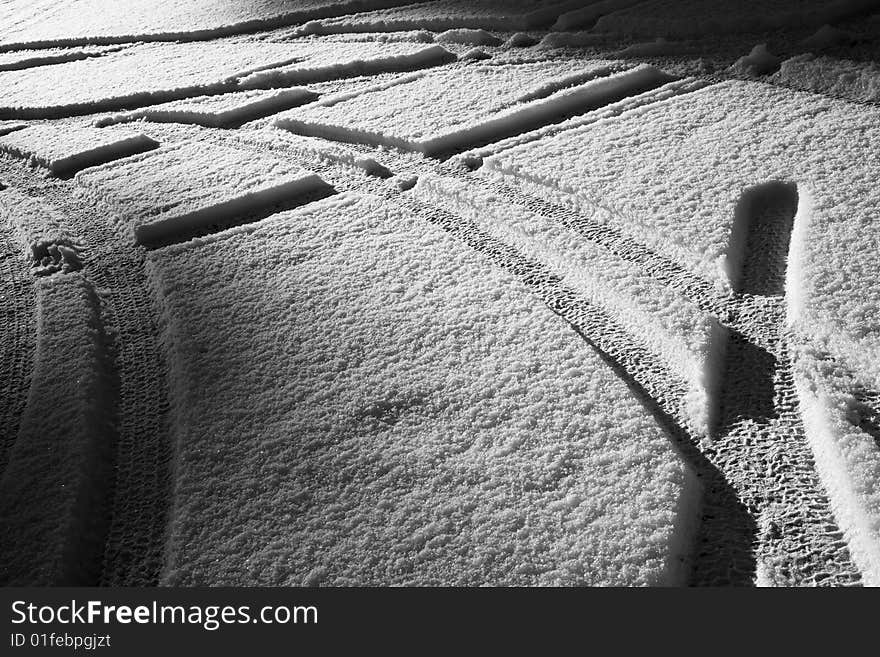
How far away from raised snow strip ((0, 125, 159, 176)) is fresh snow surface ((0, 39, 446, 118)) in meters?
0.19

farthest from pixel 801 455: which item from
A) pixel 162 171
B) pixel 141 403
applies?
pixel 162 171

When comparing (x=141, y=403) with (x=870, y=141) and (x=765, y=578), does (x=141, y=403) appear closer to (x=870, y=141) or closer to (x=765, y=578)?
(x=765, y=578)

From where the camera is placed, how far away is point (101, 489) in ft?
3.16

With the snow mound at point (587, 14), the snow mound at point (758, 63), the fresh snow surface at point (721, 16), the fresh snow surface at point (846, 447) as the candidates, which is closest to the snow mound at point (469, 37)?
the snow mound at point (587, 14)

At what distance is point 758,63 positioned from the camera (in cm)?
178

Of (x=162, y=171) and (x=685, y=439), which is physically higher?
(x=162, y=171)

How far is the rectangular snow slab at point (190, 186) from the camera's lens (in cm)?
148

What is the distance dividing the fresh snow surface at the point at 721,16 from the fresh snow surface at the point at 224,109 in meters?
0.84

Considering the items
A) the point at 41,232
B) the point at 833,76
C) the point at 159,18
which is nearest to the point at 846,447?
the point at 833,76

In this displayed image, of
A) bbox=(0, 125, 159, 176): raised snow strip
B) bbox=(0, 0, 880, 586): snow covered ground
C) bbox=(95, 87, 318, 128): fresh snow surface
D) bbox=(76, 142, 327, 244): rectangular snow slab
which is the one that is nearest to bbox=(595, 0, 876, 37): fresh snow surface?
bbox=(0, 0, 880, 586): snow covered ground

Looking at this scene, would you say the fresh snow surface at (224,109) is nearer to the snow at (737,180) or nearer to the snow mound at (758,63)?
the snow at (737,180)

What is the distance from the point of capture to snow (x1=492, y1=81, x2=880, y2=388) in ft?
3.59

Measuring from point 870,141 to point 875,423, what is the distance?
28.1 inches

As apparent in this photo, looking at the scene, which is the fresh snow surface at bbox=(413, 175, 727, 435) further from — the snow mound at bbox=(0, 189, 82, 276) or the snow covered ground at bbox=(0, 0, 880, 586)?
the snow mound at bbox=(0, 189, 82, 276)
